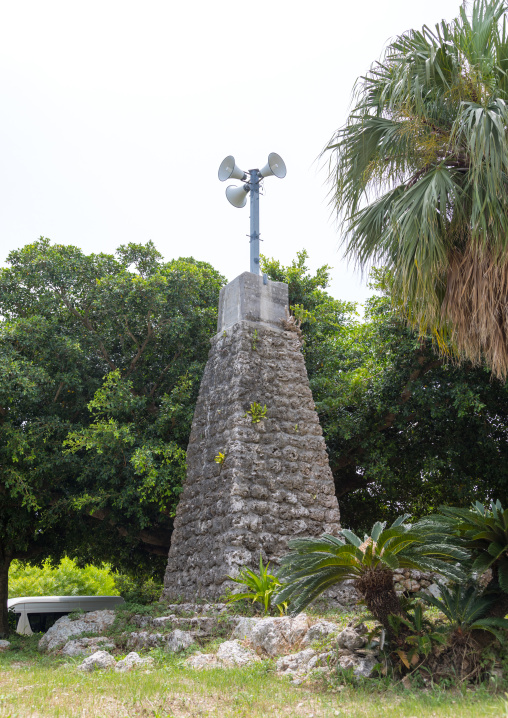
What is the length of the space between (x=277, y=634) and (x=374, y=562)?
68.1 inches

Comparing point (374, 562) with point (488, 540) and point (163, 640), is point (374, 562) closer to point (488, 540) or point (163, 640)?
point (488, 540)

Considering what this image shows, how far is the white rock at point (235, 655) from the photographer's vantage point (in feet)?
17.3

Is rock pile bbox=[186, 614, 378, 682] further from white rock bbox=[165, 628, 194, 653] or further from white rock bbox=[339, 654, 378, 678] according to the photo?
white rock bbox=[165, 628, 194, 653]

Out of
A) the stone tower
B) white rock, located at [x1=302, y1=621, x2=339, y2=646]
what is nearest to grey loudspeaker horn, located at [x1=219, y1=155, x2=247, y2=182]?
the stone tower

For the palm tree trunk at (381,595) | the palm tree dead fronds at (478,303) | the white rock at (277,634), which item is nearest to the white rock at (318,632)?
the white rock at (277,634)

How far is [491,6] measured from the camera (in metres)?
Answer: 6.01

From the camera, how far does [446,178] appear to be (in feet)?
18.7

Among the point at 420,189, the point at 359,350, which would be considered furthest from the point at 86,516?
the point at 420,189

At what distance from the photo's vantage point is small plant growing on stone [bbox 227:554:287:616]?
22.1 ft

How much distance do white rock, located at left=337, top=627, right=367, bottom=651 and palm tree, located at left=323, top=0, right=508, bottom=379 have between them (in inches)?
109

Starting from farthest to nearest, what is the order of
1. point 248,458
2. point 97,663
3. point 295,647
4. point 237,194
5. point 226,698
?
point 237,194, point 248,458, point 97,663, point 295,647, point 226,698

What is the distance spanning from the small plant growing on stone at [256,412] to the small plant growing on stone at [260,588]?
1956mm

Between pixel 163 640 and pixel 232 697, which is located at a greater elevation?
pixel 232 697

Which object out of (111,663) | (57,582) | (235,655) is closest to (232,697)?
(235,655)
